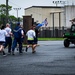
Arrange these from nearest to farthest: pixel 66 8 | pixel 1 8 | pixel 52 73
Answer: pixel 52 73 < pixel 66 8 < pixel 1 8

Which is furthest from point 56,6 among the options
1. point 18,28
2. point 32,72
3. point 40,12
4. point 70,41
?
point 32,72

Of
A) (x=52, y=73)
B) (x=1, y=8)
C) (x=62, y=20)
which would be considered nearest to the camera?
(x=52, y=73)

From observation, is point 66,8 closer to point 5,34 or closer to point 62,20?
point 62,20

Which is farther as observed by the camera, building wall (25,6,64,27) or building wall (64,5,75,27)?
building wall (25,6,64,27)

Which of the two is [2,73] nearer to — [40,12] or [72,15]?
[72,15]

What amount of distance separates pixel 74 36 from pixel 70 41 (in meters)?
0.66

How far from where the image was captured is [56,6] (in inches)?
4461

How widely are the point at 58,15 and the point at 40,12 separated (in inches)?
203

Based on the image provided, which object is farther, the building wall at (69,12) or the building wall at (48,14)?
the building wall at (48,14)

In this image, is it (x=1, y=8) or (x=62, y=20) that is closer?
(x=62, y=20)

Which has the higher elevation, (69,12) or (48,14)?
(69,12)

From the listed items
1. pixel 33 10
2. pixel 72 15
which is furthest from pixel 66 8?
pixel 33 10

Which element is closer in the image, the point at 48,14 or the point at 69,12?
the point at 69,12

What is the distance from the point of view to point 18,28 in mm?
23250
